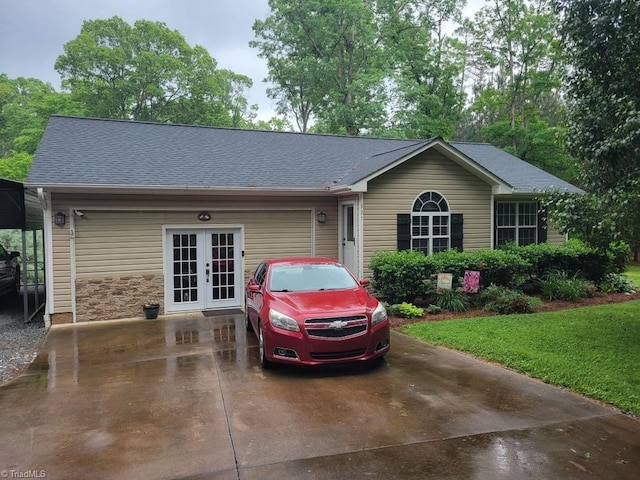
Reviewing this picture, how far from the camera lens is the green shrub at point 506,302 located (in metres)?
9.85

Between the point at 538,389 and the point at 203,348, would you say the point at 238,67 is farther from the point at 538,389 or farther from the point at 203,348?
the point at 538,389

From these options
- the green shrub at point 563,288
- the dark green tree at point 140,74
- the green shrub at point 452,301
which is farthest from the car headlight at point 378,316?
the dark green tree at point 140,74

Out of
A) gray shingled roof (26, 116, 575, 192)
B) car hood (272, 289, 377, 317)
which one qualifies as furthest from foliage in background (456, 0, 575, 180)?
car hood (272, 289, 377, 317)

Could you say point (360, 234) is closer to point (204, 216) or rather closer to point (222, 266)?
point (222, 266)

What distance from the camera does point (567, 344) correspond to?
23.3ft

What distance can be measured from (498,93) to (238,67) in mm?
20846

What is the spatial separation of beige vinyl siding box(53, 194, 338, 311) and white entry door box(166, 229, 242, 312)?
0.23 metres

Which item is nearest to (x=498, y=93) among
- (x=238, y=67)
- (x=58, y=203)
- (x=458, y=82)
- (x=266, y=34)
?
(x=458, y=82)

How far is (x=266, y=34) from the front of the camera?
2948cm

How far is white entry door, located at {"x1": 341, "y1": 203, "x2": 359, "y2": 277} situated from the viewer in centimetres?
1107

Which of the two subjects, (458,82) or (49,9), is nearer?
(49,9)

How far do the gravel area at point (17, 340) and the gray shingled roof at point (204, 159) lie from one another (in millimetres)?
3023

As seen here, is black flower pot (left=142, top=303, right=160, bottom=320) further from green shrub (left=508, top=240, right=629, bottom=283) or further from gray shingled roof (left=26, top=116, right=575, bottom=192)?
green shrub (left=508, top=240, right=629, bottom=283)
